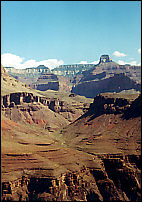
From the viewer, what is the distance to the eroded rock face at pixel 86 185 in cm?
6475

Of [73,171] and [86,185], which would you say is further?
[73,171]

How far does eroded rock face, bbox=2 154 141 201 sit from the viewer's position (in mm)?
64750

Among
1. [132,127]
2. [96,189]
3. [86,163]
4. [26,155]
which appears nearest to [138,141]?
[132,127]

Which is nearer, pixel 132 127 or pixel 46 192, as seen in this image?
pixel 46 192

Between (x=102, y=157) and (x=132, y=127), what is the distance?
41.6 meters

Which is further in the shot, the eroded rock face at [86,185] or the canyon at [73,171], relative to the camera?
the canyon at [73,171]

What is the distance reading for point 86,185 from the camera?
70625mm

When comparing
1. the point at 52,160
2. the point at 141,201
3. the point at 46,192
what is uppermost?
the point at 52,160

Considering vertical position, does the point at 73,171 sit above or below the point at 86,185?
above

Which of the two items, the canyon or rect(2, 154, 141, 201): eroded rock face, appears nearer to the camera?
rect(2, 154, 141, 201): eroded rock face

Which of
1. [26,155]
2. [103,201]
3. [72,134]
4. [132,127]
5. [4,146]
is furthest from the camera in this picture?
[72,134]

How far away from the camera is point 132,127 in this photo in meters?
123

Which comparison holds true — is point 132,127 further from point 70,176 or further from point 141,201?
point 70,176

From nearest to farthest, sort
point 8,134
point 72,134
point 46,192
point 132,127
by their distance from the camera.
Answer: point 46,192 < point 8,134 < point 132,127 < point 72,134
